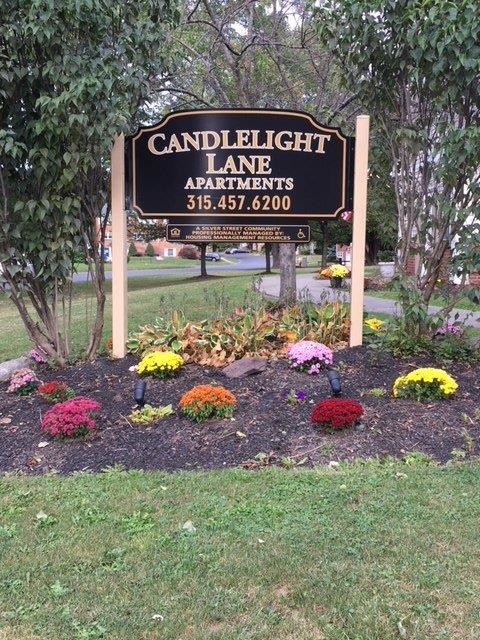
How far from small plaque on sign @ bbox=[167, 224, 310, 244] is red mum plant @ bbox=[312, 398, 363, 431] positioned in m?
2.51

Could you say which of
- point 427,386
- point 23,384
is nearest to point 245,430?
point 427,386

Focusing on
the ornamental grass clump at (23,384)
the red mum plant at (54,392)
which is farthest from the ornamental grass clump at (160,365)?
the ornamental grass clump at (23,384)

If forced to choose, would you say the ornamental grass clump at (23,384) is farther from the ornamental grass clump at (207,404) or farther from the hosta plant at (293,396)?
the hosta plant at (293,396)

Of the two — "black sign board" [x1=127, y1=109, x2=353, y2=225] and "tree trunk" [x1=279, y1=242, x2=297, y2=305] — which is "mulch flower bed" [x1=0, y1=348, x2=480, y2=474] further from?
"tree trunk" [x1=279, y1=242, x2=297, y2=305]

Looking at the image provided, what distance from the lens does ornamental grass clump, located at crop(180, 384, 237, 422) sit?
14.5 ft

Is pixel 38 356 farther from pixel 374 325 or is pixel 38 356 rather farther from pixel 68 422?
pixel 374 325

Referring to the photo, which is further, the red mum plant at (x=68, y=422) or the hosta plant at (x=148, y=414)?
the hosta plant at (x=148, y=414)

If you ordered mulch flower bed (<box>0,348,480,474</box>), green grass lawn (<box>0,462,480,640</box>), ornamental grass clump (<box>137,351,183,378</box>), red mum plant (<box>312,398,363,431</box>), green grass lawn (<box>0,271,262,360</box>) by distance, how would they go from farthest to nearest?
green grass lawn (<box>0,271,262,360</box>), ornamental grass clump (<box>137,351,183,378</box>), red mum plant (<box>312,398,363,431</box>), mulch flower bed (<box>0,348,480,474</box>), green grass lawn (<box>0,462,480,640</box>)

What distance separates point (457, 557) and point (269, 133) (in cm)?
469

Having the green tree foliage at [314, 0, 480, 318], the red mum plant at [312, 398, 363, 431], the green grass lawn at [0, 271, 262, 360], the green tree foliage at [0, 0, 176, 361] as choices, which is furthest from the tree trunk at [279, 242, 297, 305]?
the red mum plant at [312, 398, 363, 431]

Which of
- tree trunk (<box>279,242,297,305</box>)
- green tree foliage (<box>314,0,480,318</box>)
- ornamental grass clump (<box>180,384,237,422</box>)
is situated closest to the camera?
ornamental grass clump (<box>180,384,237,422</box>)

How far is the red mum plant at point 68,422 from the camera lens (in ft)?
13.7

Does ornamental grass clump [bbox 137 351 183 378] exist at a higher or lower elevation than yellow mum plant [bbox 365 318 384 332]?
lower

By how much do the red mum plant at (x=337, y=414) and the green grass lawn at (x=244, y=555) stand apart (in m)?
0.50
